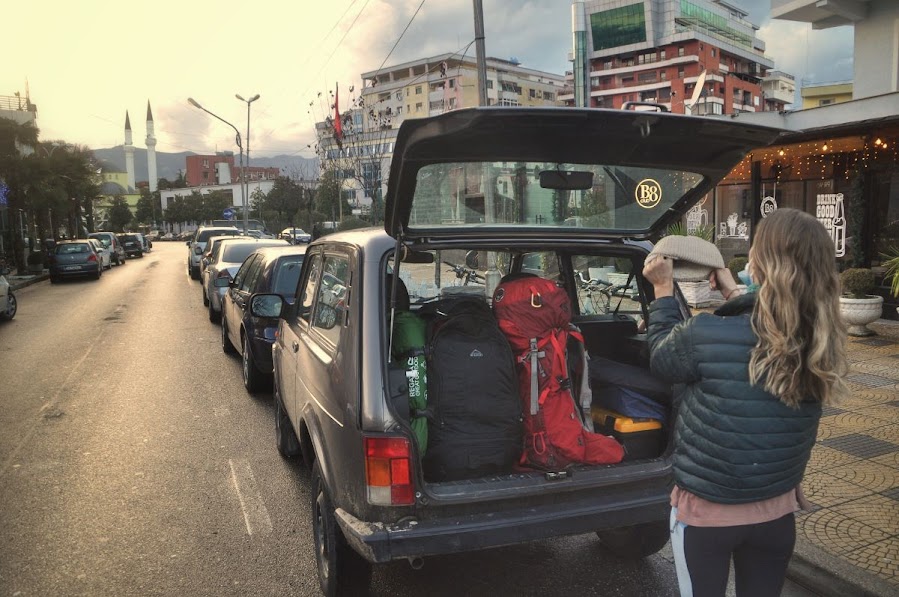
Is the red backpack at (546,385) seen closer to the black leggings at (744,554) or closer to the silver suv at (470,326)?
the silver suv at (470,326)

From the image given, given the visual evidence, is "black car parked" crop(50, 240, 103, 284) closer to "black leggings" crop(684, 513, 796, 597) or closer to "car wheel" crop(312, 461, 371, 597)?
"car wheel" crop(312, 461, 371, 597)

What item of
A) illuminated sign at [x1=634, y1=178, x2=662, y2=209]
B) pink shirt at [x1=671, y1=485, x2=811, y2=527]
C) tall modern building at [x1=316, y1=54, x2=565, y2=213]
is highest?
tall modern building at [x1=316, y1=54, x2=565, y2=213]

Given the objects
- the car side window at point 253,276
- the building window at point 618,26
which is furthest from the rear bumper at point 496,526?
the building window at point 618,26

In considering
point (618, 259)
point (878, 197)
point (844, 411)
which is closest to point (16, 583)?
point (618, 259)

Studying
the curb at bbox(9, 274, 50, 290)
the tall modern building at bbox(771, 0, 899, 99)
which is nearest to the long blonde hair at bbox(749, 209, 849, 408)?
the tall modern building at bbox(771, 0, 899, 99)

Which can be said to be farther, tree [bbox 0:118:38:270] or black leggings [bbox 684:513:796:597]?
tree [bbox 0:118:38:270]

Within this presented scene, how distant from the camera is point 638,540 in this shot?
3719mm

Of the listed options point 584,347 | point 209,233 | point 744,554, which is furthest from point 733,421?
point 209,233

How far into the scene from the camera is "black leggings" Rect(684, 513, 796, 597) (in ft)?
6.73

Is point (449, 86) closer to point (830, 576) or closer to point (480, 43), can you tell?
point (480, 43)

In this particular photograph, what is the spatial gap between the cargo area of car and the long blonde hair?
122 centimetres

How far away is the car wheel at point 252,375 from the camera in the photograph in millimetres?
7439

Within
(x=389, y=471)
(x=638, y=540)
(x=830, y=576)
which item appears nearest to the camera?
(x=389, y=471)

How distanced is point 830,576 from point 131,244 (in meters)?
45.9
